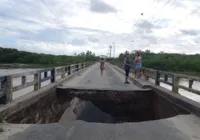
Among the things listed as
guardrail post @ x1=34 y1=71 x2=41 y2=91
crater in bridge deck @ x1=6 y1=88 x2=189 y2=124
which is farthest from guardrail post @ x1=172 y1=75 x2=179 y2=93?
guardrail post @ x1=34 y1=71 x2=41 y2=91

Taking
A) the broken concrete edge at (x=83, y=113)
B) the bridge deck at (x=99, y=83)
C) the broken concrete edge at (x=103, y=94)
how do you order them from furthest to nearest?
the bridge deck at (x=99, y=83) → the broken concrete edge at (x=103, y=94) → the broken concrete edge at (x=83, y=113)

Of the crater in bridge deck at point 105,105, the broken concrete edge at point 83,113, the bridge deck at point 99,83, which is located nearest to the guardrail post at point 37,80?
the crater in bridge deck at point 105,105

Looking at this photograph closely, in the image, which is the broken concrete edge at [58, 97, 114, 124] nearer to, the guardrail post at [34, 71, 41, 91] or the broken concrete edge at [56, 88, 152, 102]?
the broken concrete edge at [56, 88, 152, 102]

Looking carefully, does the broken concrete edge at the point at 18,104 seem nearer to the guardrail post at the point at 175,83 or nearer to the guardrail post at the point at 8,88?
the guardrail post at the point at 8,88

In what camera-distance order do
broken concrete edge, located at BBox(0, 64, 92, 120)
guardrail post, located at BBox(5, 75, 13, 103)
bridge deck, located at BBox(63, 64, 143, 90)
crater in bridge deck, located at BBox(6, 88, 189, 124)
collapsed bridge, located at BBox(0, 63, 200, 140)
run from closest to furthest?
collapsed bridge, located at BBox(0, 63, 200, 140) < broken concrete edge, located at BBox(0, 64, 92, 120) < guardrail post, located at BBox(5, 75, 13, 103) < crater in bridge deck, located at BBox(6, 88, 189, 124) < bridge deck, located at BBox(63, 64, 143, 90)

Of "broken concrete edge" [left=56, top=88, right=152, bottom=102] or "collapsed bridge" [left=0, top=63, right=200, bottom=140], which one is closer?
"collapsed bridge" [left=0, top=63, right=200, bottom=140]

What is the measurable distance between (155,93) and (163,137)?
6.50 metres

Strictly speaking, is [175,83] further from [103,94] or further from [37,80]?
[37,80]

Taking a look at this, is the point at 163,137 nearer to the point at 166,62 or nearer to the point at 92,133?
the point at 92,133

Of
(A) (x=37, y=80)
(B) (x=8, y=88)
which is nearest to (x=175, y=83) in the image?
(A) (x=37, y=80)

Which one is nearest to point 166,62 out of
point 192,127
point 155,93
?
point 155,93

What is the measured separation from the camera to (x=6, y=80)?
6.39m

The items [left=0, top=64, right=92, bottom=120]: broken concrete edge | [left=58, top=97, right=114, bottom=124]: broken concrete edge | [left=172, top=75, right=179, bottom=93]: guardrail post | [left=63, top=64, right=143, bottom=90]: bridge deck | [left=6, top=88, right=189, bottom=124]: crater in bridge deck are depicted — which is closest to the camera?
[left=0, top=64, right=92, bottom=120]: broken concrete edge

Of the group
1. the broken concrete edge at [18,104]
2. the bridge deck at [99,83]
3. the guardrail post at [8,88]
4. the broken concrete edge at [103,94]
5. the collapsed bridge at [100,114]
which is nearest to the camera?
the collapsed bridge at [100,114]
